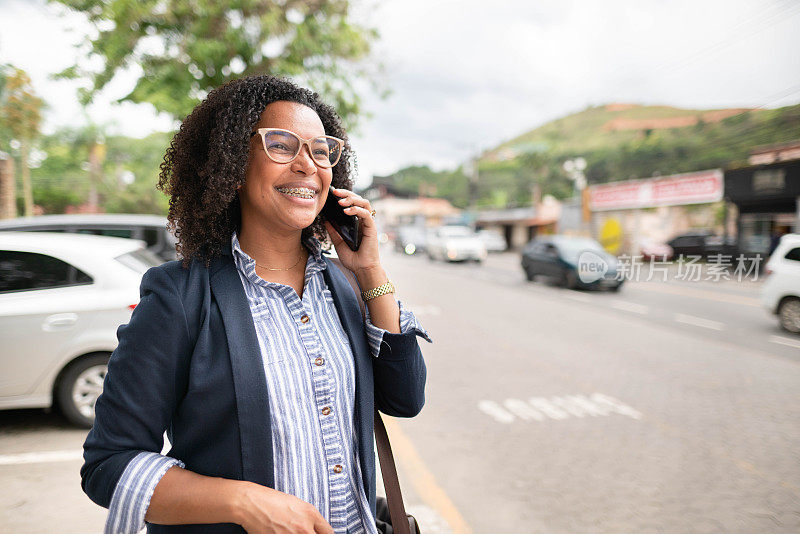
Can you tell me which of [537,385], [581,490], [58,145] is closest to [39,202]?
[58,145]

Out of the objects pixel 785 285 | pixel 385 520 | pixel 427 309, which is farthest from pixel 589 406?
pixel 427 309

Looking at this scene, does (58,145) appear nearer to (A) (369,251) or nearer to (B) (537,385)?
(B) (537,385)

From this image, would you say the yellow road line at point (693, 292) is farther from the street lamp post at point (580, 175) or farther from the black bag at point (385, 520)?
the black bag at point (385, 520)

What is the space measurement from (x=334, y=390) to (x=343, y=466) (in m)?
0.18

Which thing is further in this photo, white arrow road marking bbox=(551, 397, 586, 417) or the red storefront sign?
white arrow road marking bbox=(551, 397, 586, 417)

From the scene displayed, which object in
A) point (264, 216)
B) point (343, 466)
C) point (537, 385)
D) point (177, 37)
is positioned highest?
point (177, 37)

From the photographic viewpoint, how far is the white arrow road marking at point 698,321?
8047 mm

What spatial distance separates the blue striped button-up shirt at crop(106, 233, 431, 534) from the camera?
3.63ft

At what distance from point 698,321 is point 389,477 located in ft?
29.4

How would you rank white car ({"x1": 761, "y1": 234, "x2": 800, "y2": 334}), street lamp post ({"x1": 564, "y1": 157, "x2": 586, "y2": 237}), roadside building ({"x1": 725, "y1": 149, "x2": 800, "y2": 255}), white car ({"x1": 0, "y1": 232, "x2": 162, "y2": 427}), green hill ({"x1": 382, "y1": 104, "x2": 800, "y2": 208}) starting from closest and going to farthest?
roadside building ({"x1": 725, "y1": 149, "x2": 800, "y2": 255})
green hill ({"x1": 382, "y1": 104, "x2": 800, "y2": 208})
white car ({"x1": 761, "y1": 234, "x2": 800, "y2": 334})
white car ({"x1": 0, "y1": 232, "x2": 162, "y2": 427})
street lamp post ({"x1": 564, "y1": 157, "x2": 586, "y2": 237})

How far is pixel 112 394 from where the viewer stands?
3.33 feet

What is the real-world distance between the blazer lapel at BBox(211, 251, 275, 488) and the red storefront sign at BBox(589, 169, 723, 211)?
1.77 meters

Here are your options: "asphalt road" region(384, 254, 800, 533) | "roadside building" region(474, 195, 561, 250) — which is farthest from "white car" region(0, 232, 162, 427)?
"roadside building" region(474, 195, 561, 250)

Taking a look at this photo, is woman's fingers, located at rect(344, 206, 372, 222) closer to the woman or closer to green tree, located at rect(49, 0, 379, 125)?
the woman
